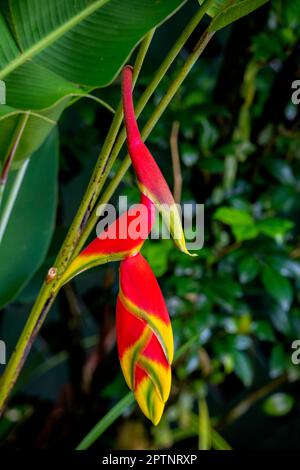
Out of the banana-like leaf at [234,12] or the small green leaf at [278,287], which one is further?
the small green leaf at [278,287]

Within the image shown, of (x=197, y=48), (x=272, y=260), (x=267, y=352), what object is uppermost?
(x=197, y=48)

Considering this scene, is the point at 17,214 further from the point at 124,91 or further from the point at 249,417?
the point at 249,417

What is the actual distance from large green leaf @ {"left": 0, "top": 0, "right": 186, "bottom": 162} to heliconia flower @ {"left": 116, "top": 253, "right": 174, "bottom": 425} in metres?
0.19

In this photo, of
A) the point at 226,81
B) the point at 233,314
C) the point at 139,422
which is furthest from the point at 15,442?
the point at 226,81

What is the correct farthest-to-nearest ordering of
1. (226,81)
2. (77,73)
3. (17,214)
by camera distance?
(226,81) < (17,214) < (77,73)

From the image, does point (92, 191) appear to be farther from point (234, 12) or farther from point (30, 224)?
point (30, 224)

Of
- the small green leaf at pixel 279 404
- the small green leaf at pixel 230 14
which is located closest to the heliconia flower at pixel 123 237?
the small green leaf at pixel 230 14

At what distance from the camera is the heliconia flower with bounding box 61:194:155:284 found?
1.39 ft

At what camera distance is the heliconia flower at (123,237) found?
42 centimetres

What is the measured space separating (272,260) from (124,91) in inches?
21.0

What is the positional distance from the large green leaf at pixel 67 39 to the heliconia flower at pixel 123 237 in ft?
0.52

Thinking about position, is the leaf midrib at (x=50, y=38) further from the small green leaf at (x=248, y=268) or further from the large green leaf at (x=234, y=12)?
the small green leaf at (x=248, y=268)

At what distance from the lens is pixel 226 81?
1018 mm

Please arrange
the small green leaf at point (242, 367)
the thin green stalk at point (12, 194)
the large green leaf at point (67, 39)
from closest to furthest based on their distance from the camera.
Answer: the large green leaf at point (67, 39), the thin green stalk at point (12, 194), the small green leaf at point (242, 367)
